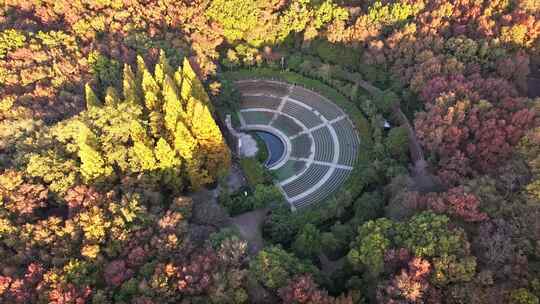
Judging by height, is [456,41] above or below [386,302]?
above

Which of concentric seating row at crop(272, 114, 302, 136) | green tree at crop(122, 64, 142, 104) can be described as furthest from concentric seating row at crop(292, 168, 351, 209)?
green tree at crop(122, 64, 142, 104)

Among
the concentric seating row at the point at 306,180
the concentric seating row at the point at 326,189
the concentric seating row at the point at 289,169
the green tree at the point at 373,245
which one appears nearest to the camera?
the green tree at the point at 373,245

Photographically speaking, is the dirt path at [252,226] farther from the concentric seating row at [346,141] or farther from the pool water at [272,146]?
the concentric seating row at [346,141]

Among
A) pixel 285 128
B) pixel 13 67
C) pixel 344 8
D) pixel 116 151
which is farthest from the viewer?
pixel 344 8

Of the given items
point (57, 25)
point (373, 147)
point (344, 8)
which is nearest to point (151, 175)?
point (373, 147)

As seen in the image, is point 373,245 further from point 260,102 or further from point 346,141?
point 260,102

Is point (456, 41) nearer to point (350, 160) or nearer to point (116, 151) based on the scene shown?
point (350, 160)

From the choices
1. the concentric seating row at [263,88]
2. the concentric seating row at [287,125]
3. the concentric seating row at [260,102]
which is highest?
the concentric seating row at [263,88]

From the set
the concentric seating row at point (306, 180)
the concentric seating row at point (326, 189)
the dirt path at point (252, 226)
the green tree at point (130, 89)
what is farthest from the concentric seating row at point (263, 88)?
the dirt path at point (252, 226)
